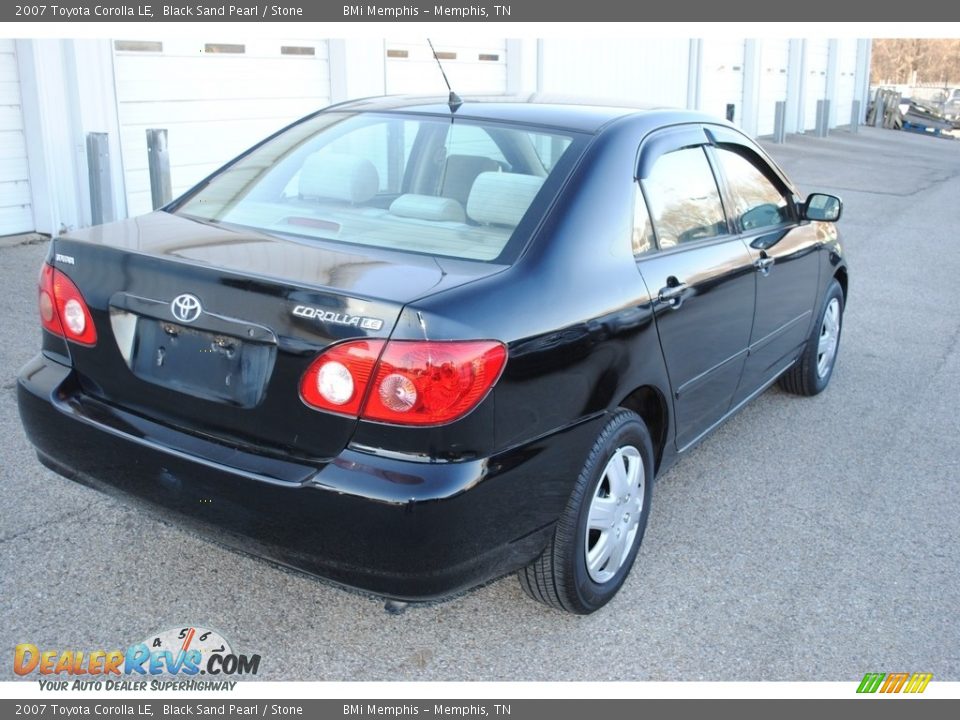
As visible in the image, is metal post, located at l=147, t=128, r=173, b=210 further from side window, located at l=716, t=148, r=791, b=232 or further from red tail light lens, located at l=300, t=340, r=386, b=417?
red tail light lens, located at l=300, t=340, r=386, b=417

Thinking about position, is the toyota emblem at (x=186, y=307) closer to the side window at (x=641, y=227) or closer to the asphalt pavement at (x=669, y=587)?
the asphalt pavement at (x=669, y=587)

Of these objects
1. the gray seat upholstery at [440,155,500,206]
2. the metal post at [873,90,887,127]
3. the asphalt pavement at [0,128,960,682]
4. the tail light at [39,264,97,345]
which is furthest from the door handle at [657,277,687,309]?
the metal post at [873,90,887,127]

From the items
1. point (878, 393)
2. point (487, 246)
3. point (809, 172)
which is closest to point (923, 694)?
point (487, 246)

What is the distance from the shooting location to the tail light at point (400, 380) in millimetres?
2590

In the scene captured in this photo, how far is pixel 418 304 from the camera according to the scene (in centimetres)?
263

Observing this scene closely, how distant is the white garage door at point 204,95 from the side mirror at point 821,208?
576 centimetres

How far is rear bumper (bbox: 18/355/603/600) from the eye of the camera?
262 cm

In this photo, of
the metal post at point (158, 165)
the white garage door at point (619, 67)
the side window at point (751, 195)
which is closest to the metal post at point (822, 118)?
the white garage door at point (619, 67)

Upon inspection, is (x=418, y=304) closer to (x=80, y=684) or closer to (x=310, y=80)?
(x=80, y=684)

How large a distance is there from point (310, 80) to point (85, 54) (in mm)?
2683


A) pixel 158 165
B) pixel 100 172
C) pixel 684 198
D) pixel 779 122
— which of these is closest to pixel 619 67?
pixel 779 122

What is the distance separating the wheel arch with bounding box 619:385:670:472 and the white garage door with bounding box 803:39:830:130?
77.7ft

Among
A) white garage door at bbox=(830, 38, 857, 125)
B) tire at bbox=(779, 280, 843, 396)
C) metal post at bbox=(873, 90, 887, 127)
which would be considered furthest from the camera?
metal post at bbox=(873, 90, 887, 127)

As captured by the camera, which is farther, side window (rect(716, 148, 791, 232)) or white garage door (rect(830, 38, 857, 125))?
white garage door (rect(830, 38, 857, 125))
